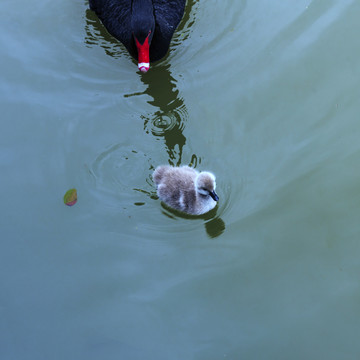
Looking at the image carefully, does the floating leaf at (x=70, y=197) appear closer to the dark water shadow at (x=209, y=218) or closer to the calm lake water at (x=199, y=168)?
the calm lake water at (x=199, y=168)

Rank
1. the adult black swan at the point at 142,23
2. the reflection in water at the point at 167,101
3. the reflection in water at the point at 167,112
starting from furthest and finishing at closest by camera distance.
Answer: the adult black swan at the point at 142,23
the reflection in water at the point at 167,112
the reflection in water at the point at 167,101

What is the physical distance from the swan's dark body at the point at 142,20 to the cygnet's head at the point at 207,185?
178 cm

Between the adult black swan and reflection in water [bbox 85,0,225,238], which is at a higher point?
the adult black swan

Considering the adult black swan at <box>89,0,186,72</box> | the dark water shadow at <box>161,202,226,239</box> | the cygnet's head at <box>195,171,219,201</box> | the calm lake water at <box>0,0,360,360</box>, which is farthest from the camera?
the adult black swan at <box>89,0,186,72</box>

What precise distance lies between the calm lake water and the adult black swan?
159 millimetres

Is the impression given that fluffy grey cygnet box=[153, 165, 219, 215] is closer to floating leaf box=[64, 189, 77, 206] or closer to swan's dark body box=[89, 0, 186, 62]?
floating leaf box=[64, 189, 77, 206]

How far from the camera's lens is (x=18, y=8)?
18.3ft

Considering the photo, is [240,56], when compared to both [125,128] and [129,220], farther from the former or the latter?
[129,220]

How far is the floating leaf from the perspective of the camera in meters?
3.88

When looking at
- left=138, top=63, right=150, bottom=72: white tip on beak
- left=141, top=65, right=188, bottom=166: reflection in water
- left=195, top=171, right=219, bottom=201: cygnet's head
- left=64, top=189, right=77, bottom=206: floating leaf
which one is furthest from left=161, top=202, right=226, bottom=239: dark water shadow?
left=138, top=63, right=150, bottom=72: white tip on beak

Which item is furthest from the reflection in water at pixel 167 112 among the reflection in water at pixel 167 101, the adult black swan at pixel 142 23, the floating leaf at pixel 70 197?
the floating leaf at pixel 70 197

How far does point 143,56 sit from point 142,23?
36 centimetres

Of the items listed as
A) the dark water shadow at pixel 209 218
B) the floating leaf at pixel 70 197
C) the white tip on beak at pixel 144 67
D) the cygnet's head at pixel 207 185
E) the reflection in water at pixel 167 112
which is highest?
the cygnet's head at pixel 207 185

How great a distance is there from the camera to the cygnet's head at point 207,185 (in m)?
3.52
